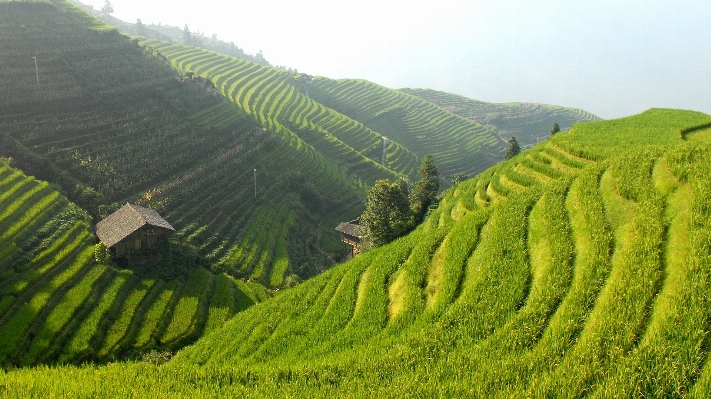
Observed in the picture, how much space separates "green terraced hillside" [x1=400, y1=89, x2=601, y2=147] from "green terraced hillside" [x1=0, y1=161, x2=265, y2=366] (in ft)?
364

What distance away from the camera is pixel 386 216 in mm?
30531

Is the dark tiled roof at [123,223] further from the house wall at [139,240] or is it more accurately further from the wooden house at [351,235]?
the wooden house at [351,235]

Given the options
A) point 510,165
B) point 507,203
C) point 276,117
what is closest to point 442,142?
point 276,117

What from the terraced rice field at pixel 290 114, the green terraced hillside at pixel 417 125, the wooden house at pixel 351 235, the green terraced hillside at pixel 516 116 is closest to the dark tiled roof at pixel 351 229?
the wooden house at pixel 351 235

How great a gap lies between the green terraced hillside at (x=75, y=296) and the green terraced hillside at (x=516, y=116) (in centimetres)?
11084

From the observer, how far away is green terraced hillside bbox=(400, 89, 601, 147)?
129625 millimetres

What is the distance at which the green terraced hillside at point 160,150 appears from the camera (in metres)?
34.0

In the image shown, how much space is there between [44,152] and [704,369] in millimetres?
41407

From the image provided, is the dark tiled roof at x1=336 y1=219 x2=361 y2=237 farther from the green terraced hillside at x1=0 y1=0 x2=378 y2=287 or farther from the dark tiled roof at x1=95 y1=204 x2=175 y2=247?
the dark tiled roof at x1=95 y1=204 x2=175 y2=247

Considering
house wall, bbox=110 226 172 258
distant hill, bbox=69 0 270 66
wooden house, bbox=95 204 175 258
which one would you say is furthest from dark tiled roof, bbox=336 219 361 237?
distant hill, bbox=69 0 270 66

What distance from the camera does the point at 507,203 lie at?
15.6m

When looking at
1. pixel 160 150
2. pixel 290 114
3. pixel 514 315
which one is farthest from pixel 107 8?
pixel 514 315

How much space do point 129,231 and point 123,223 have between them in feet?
4.56

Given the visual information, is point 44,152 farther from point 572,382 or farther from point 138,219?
point 572,382
